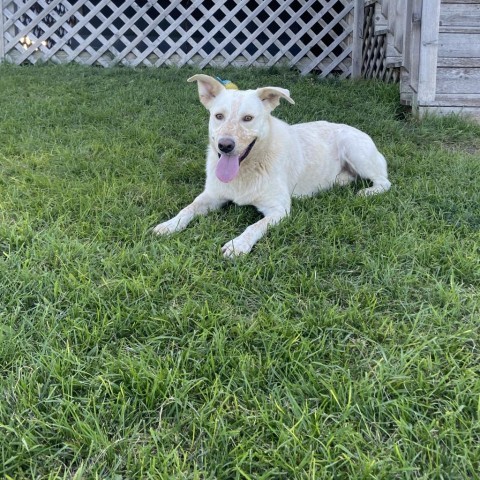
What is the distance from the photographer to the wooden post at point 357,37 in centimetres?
629

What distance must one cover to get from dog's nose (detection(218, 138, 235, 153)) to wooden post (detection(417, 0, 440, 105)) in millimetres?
2612

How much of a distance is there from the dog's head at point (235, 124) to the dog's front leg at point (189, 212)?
0.19 meters

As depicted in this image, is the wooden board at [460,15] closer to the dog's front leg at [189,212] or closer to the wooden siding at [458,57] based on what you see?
the wooden siding at [458,57]

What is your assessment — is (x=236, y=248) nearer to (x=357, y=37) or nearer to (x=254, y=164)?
(x=254, y=164)

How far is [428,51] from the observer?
157 inches

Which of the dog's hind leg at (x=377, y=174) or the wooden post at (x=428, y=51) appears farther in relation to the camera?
the wooden post at (x=428, y=51)

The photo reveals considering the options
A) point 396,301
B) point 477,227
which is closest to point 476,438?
point 396,301

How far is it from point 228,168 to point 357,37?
16.6ft

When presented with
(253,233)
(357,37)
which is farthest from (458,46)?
(253,233)

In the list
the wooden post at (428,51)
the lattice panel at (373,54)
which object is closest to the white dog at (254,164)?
the wooden post at (428,51)

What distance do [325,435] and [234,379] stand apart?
298mm

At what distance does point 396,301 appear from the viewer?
1.69 meters

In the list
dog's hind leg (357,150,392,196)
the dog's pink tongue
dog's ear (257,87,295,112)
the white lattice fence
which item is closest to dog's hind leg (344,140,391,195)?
dog's hind leg (357,150,392,196)

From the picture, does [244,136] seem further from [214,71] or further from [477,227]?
[214,71]
